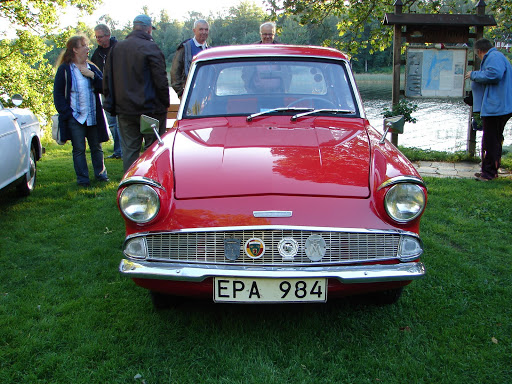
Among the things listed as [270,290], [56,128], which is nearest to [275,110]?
[270,290]

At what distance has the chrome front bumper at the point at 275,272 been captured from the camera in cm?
249

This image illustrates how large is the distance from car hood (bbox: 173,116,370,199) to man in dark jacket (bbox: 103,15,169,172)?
206 cm

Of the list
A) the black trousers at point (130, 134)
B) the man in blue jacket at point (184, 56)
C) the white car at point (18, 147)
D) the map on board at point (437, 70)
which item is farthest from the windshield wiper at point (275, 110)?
the map on board at point (437, 70)

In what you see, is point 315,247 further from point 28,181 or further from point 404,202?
point 28,181

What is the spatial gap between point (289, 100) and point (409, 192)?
5.01 feet

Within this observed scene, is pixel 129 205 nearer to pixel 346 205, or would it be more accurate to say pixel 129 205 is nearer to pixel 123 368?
pixel 123 368

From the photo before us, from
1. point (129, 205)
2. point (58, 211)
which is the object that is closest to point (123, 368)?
point (129, 205)

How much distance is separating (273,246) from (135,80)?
3475 millimetres

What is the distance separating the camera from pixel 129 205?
2689 millimetres

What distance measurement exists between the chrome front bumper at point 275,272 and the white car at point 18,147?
122 inches

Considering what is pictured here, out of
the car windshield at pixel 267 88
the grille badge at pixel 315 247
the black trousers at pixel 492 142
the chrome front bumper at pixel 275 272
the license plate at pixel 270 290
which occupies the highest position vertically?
the car windshield at pixel 267 88

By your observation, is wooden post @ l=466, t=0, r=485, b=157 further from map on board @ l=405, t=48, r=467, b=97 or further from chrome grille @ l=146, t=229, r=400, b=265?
chrome grille @ l=146, t=229, r=400, b=265

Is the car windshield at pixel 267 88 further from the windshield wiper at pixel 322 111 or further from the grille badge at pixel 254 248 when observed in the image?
the grille badge at pixel 254 248

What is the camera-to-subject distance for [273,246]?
253 centimetres
